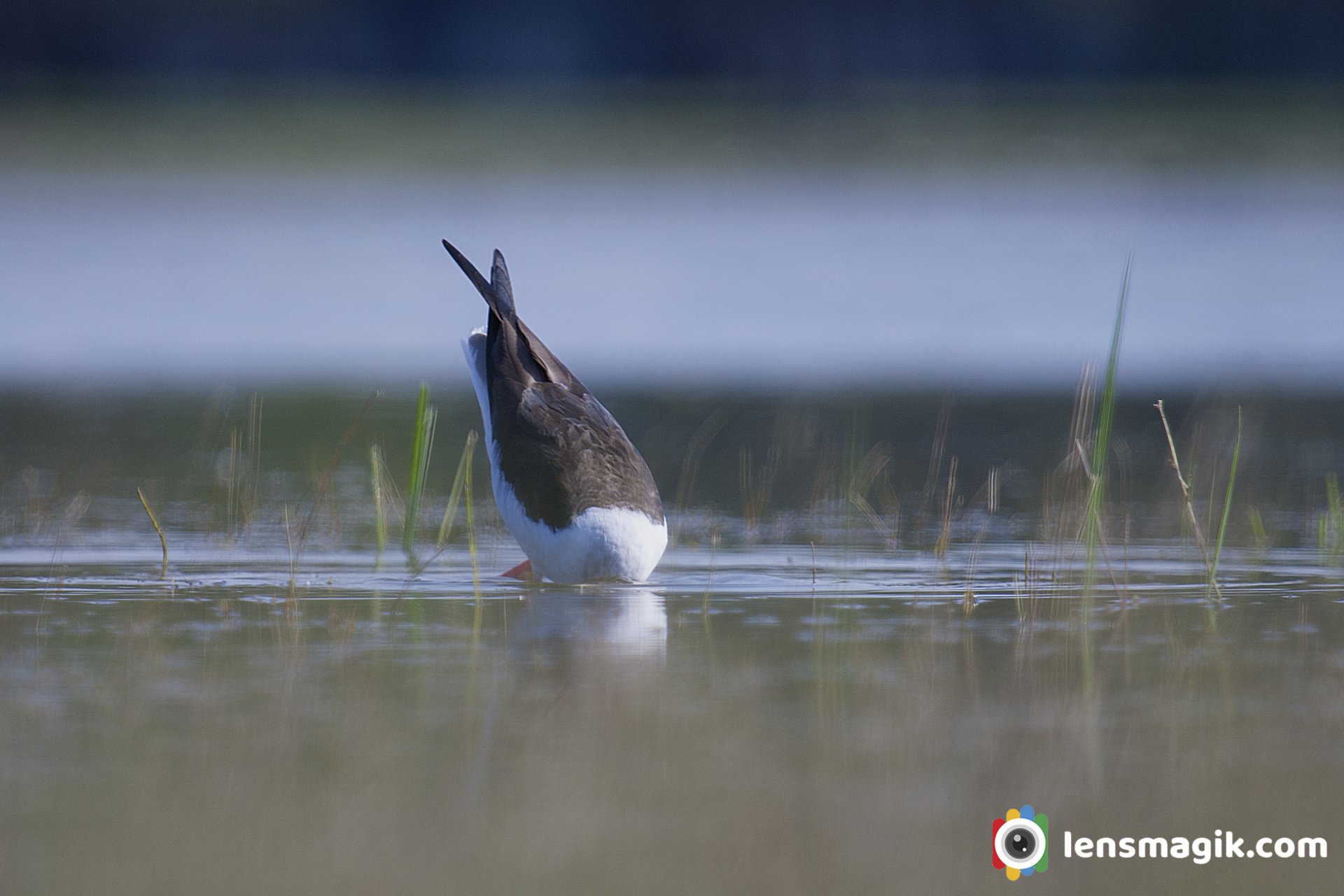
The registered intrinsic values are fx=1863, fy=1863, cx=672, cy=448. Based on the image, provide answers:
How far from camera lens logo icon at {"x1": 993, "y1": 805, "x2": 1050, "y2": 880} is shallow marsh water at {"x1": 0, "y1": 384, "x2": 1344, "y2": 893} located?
0.04 m

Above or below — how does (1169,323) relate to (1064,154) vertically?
below

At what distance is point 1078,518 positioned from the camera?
6188 mm

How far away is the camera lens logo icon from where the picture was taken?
3.23m

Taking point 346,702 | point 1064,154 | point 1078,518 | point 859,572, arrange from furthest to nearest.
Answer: point 1064,154 → point 1078,518 → point 859,572 → point 346,702

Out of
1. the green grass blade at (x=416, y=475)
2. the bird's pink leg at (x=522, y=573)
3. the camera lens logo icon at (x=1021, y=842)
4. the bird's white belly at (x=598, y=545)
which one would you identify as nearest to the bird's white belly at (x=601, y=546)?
the bird's white belly at (x=598, y=545)

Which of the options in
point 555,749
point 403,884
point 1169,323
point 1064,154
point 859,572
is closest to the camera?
point 403,884

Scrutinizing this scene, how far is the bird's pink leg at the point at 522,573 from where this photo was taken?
589cm

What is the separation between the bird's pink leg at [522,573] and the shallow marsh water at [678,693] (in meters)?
0.12

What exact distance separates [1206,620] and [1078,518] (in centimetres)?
118

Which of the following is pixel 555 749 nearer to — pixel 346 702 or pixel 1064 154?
pixel 346 702

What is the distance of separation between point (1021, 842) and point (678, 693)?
1.13m

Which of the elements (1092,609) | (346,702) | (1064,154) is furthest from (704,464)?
(1064,154)

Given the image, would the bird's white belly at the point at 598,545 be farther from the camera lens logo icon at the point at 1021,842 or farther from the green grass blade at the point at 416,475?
the camera lens logo icon at the point at 1021,842

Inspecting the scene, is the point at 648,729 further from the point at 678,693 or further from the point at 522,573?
the point at 522,573
